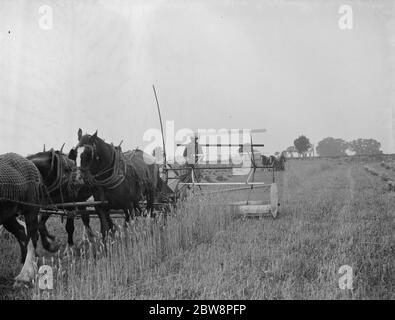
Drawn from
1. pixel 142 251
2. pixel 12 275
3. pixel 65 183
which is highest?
pixel 65 183

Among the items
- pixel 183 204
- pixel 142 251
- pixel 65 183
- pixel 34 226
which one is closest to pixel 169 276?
pixel 142 251

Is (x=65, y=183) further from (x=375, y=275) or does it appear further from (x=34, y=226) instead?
(x=375, y=275)

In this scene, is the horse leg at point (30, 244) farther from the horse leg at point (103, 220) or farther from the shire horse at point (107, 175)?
the horse leg at point (103, 220)

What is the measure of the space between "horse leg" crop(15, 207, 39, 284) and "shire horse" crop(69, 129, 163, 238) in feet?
2.97

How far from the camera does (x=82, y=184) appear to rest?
7.55 meters

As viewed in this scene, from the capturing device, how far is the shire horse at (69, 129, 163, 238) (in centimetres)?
727

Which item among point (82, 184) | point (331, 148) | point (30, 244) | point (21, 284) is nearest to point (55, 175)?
point (82, 184)

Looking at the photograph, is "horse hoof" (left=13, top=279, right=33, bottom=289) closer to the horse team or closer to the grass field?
the grass field

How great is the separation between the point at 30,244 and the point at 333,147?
470 ft

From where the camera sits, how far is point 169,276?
5.51 metres

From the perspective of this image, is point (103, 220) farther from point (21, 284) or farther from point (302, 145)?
point (302, 145)

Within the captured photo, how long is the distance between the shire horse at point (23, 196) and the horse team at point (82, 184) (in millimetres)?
16
